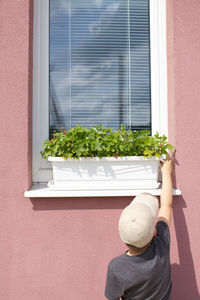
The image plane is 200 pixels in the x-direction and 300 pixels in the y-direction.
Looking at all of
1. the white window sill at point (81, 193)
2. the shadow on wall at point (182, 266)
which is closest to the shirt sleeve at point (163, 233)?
the white window sill at point (81, 193)

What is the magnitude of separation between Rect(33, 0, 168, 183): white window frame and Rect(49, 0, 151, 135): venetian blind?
0.20 feet

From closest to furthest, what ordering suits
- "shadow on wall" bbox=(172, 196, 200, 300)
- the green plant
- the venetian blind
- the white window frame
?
1. the green plant
2. "shadow on wall" bbox=(172, 196, 200, 300)
3. the white window frame
4. the venetian blind

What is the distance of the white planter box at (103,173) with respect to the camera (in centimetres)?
183

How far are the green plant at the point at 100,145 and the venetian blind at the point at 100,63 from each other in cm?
40

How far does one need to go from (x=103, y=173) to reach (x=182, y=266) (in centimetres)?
95

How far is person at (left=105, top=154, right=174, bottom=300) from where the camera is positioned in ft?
3.73

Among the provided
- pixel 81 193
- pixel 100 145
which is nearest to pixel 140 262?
pixel 81 193

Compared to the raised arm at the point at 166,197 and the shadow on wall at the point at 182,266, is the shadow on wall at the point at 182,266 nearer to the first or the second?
the shadow on wall at the point at 182,266

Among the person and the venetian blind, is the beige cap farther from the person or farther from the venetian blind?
the venetian blind

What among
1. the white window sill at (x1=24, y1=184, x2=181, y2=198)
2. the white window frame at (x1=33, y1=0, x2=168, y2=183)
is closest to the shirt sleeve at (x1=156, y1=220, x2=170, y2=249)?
the white window sill at (x1=24, y1=184, x2=181, y2=198)

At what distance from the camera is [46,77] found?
2.18m

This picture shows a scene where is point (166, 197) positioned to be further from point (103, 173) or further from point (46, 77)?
point (46, 77)

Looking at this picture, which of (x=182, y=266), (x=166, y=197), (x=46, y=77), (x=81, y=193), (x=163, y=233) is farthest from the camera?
(x=46, y=77)

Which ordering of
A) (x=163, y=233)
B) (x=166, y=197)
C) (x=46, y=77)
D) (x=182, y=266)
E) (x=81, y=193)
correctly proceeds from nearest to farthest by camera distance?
(x=163, y=233), (x=166, y=197), (x=81, y=193), (x=182, y=266), (x=46, y=77)
